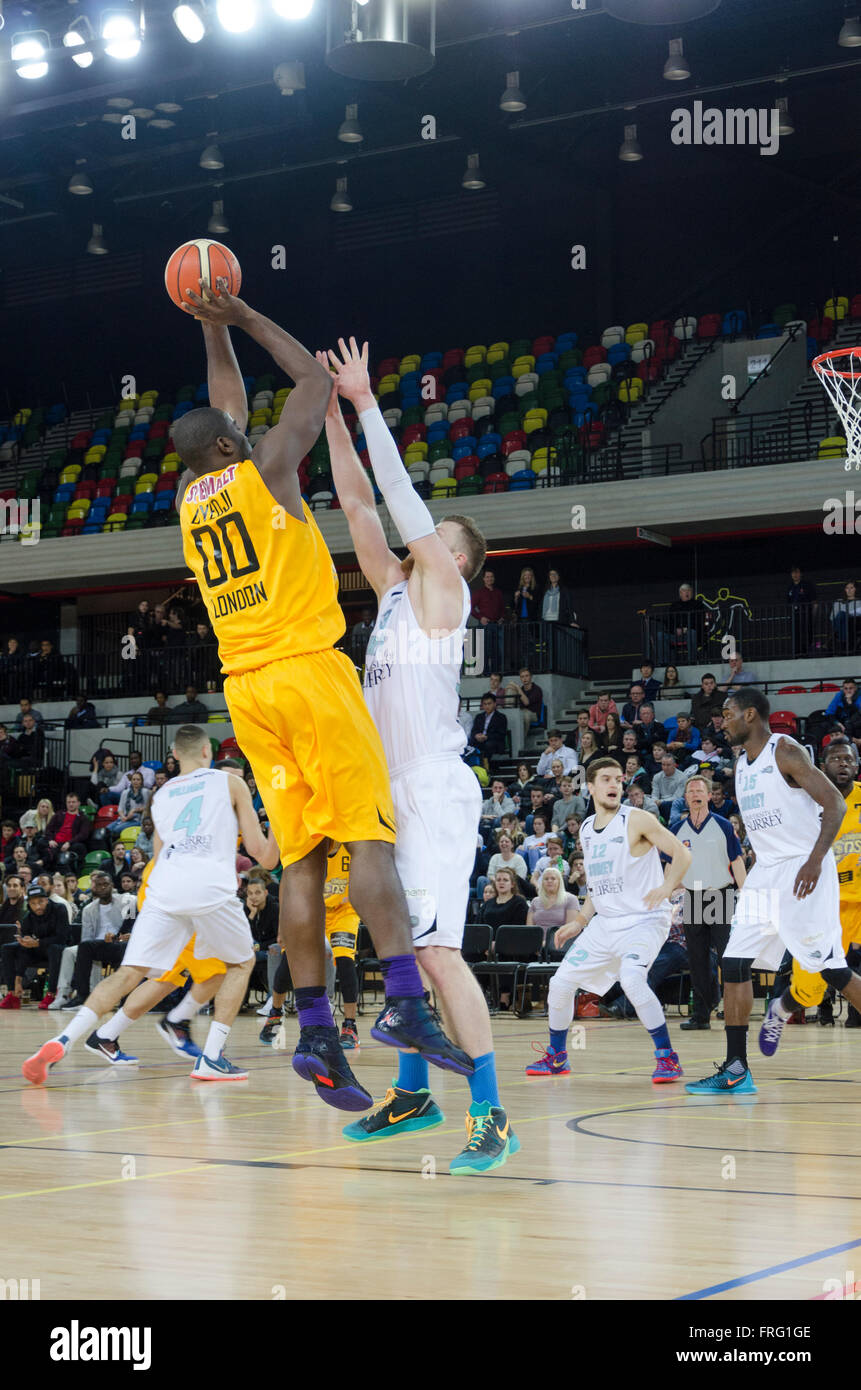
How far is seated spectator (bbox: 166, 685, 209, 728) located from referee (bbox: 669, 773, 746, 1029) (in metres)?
12.3

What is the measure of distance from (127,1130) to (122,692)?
67.7 feet

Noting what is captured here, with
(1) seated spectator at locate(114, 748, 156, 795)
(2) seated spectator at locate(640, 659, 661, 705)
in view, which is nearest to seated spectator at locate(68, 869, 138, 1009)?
(1) seated spectator at locate(114, 748, 156, 795)

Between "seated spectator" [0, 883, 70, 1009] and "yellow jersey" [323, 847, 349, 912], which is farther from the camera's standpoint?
"seated spectator" [0, 883, 70, 1009]

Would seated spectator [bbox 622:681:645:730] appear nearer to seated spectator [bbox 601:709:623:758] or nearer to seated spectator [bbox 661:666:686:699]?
seated spectator [bbox 601:709:623:758]

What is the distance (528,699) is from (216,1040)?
13.4 m

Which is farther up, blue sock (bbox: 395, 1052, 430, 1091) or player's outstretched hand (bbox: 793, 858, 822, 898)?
player's outstretched hand (bbox: 793, 858, 822, 898)

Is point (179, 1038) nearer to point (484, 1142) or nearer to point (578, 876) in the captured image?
point (484, 1142)

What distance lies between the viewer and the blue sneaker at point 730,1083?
7465 millimetres

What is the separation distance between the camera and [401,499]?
4766 millimetres

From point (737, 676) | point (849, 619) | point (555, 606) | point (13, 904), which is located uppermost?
point (555, 606)

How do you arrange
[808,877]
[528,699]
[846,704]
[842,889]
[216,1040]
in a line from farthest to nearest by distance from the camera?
[528,699] < [846,704] < [842,889] < [216,1040] < [808,877]

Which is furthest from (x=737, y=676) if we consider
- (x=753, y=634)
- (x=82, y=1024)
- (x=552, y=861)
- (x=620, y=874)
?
(x=82, y=1024)

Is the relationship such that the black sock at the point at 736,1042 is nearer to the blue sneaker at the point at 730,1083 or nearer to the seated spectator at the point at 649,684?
the blue sneaker at the point at 730,1083

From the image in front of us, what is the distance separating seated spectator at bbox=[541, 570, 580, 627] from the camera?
76.1 ft
